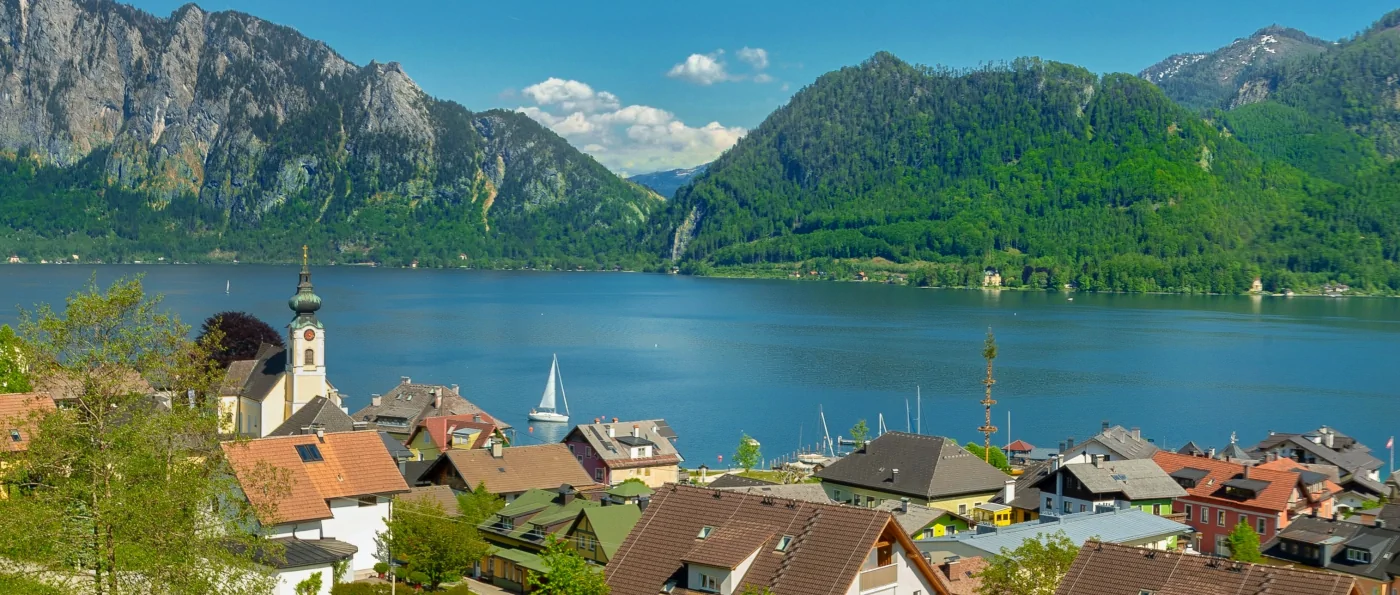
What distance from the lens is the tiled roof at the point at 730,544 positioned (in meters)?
21.6

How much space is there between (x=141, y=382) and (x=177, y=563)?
291cm

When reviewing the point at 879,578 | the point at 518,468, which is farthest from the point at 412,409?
the point at 879,578

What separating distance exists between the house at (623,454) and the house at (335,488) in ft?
64.3

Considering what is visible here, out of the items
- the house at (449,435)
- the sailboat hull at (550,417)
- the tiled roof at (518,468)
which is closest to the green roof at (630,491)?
the tiled roof at (518,468)

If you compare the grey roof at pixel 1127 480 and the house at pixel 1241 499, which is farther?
the grey roof at pixel 1127 480

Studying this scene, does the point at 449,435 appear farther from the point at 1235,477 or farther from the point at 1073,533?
the point at 1235,477

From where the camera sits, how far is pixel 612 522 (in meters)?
34.5

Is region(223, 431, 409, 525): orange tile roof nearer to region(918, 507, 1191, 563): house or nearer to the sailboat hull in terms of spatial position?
region(918, 507, 1191, 563): house

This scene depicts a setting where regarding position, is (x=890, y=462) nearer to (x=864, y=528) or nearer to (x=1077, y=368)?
(x=864, y=528)

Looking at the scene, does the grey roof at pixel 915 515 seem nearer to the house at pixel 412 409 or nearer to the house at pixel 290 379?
the house at pixel 412 409

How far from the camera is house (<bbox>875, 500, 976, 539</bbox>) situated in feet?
122

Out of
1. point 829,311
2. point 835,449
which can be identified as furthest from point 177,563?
point 829,311

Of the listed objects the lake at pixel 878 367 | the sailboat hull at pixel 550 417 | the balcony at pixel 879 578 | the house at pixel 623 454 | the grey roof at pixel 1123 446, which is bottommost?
the sailboat hull at pixel 550 417

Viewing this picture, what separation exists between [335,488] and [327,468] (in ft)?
2.64
